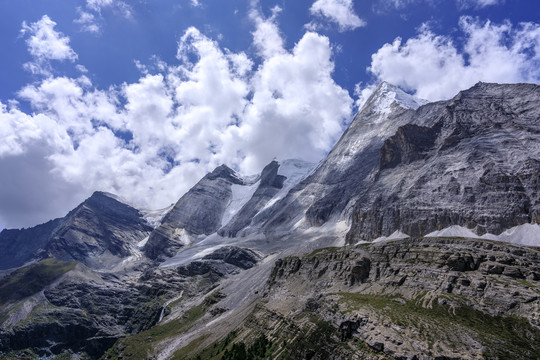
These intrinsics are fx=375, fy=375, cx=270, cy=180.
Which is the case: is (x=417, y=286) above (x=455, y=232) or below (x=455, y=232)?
below

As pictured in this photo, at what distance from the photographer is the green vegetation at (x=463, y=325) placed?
52.2m

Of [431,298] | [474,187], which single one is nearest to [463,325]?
[431,298]

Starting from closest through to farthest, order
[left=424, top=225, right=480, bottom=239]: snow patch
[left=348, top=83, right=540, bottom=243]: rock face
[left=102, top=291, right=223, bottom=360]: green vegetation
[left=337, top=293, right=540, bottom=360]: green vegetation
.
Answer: [left=337, top=293, right=540, bottom=360]: green vegetation
[left=102, top=291, right=223, bottom=360]: green vegetation
[left=424, top=225, right=480, bottom=239]: snow patch
[left=348, top=83, right=540, bottom=243]: rock face

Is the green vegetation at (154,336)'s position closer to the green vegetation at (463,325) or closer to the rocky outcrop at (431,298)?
the rocky outcrop at (431,298)

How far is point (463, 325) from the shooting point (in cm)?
5966

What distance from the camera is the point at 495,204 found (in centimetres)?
14462

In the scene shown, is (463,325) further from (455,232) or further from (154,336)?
(154,336)

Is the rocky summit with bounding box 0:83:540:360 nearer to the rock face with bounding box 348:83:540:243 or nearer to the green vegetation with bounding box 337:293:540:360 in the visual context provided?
the green vegetation with bounding box 337:293:540:360

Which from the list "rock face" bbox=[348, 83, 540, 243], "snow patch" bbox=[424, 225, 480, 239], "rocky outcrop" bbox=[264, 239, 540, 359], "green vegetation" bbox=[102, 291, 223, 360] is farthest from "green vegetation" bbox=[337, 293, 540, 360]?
"green vegetation" bbox=[102, 291, 223, 360]

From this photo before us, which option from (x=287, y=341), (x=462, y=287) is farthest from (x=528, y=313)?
(x=287, y=341)

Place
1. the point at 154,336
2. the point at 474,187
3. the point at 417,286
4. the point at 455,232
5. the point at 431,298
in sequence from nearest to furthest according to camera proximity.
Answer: the point at 431,298, the point at 417,286, the point at 455,232, the point at 474,187, the point at 154,336

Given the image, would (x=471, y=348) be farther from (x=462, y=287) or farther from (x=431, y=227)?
(x=431, y=227)

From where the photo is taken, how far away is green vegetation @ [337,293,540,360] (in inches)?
2057

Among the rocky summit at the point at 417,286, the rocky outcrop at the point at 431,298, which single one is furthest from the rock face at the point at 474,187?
the rocky outcrop at the point at 431,298
